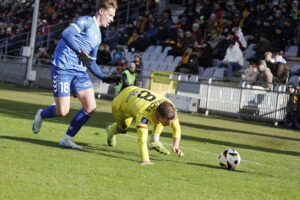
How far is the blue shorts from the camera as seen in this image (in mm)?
9594

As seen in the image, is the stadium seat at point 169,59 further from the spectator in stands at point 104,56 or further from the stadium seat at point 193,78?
the stadium seat at point 193,78

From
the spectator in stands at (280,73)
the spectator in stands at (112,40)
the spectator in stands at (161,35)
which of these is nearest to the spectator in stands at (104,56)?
the spectator in stands at (161,35)

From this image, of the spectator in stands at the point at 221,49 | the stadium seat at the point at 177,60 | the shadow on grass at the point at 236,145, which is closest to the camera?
the shadow on grass at the point at 236,145

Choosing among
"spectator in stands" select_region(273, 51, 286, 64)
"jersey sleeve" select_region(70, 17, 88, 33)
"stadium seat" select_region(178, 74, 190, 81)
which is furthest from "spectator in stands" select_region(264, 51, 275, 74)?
"jersey sleeve" select_region(70, 17, 88, 33)

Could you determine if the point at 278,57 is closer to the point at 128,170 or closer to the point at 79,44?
the point at 79,44

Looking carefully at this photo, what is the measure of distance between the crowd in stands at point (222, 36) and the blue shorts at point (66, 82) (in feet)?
41.4

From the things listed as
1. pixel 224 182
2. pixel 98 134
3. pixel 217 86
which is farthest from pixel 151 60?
pixel 224 182

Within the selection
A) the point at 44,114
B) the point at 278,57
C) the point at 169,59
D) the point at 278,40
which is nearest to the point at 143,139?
the point at 44,114

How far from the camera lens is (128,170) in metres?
7.82

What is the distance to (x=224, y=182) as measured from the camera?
25.1ft

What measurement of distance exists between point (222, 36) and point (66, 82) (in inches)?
712

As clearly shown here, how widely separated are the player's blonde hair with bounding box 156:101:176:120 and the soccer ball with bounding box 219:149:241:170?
136 centimetres

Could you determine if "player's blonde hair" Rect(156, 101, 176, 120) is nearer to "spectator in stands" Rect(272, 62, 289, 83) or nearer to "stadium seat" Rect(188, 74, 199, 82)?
"spectator in stands" Rect(272, 62, 289, 83)

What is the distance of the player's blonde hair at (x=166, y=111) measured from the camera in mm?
8211
